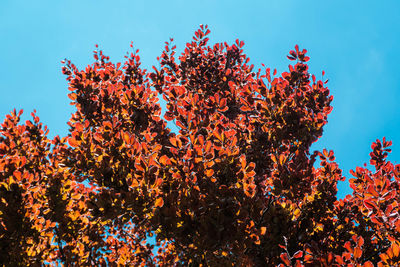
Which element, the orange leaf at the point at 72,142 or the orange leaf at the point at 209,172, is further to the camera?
the orange leaf at the point at 72,142

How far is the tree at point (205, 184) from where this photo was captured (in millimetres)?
3000

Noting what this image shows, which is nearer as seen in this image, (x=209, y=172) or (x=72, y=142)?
(x=209, y=172)

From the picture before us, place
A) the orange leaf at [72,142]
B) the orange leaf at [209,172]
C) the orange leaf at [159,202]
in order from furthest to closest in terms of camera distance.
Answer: the orange leaf at [72,142]
the orange leaf at [209,172]
the orange leaf at [159,202]

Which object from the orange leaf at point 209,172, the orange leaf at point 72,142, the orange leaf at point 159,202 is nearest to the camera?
the orange leaf at point 159,202

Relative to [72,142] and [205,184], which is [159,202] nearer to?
[205,184]

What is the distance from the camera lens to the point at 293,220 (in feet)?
12.7

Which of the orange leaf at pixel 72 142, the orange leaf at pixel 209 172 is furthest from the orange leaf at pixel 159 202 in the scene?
the orange leaf at pixel 72 142

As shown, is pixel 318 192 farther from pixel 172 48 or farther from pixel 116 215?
pixel 172 48

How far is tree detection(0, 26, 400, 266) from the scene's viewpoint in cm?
300

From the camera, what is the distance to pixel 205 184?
3.12 meters

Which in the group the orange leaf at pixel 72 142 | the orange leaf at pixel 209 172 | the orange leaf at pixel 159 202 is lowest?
the orange leaf at pixel 159 202

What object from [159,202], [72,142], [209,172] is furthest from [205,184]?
[72,142]

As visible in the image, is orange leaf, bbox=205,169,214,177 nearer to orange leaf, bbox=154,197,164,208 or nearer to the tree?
the tree

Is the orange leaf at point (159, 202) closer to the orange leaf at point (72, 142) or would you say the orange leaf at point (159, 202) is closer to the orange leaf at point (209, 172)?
the orange leaf at point (209, 172)
